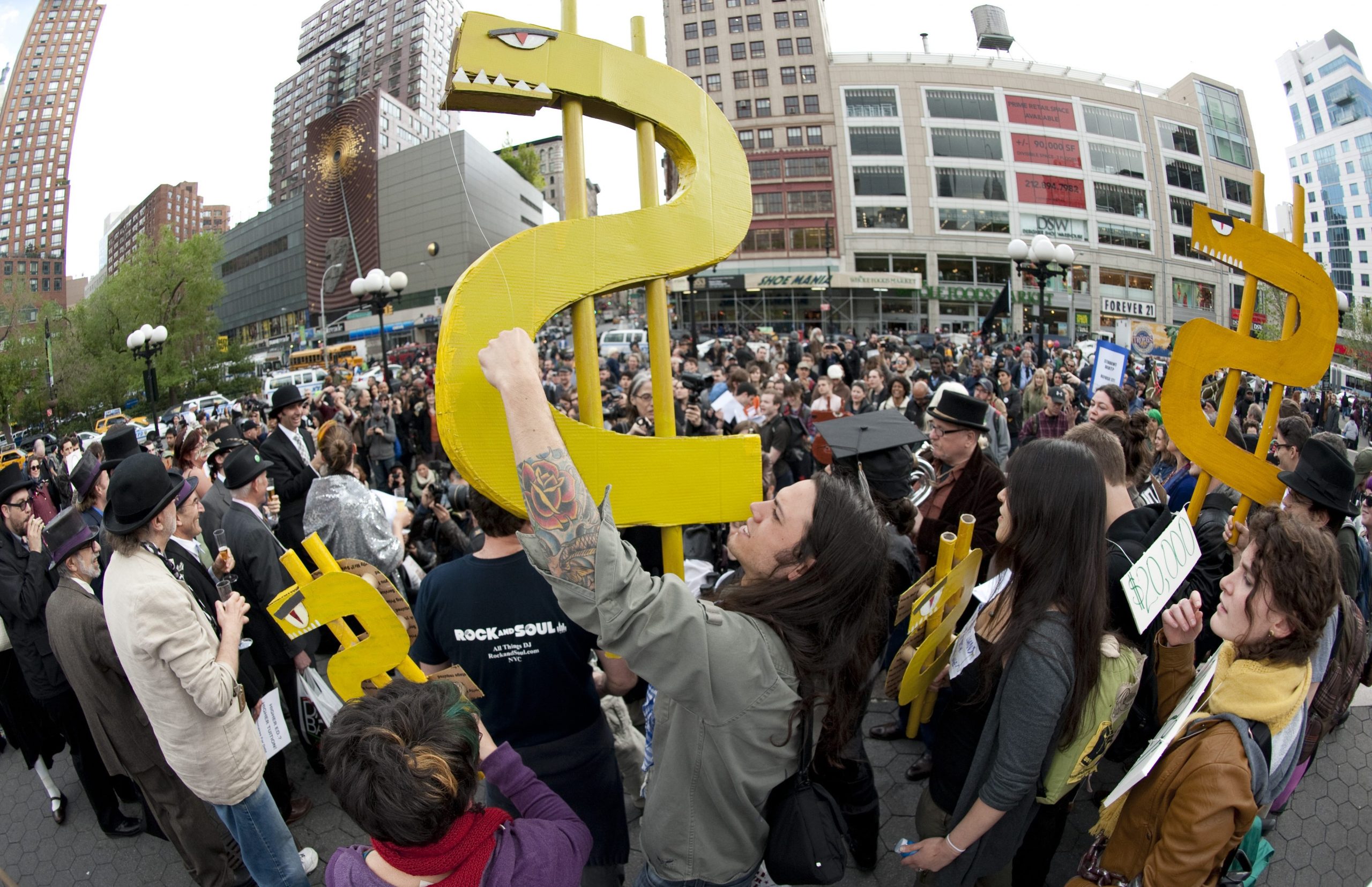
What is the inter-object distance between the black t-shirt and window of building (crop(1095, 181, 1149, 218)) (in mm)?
52600

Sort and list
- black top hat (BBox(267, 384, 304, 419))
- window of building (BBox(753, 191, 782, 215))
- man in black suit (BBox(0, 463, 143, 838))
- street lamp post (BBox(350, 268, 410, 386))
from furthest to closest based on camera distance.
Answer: window of building (BBox(753, 191, 782, 215))
street lamp post (BBox(350, 268, 410, 386))
black top hat (BBox(267, 384, 304, 419))
man in black suit (BBox(0, 463, 143, 838))

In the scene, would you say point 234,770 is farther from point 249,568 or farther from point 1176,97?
point 1176,97

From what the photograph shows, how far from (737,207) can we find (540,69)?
0.70 m

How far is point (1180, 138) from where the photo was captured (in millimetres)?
45812

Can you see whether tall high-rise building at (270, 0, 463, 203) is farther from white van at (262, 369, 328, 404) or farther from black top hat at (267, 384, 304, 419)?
white van at (262, 369, 328, 404)

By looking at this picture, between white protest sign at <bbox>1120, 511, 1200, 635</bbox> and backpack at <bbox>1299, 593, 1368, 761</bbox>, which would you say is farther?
backpack at <bbox>1299, 593, 1368, 761</bbox>

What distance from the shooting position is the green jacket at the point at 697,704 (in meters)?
1.23

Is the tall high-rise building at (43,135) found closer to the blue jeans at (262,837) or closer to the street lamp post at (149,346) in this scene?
the street lamp post at (149,346)

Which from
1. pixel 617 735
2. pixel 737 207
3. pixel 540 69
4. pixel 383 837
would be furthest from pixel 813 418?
pixel 383 837

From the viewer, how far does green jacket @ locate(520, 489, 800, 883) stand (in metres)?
1.23

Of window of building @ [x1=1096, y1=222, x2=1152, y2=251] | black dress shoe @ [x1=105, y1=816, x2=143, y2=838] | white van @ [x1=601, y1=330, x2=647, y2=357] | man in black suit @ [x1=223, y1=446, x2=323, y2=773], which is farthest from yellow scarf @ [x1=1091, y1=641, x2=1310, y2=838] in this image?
window of building @ [x1=1096, y1=222, x2=1152, y2=251]

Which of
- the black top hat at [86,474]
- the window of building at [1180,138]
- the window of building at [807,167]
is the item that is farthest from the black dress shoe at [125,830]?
the window of building at [1180,138]

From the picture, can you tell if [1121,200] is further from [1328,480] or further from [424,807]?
[424,807]

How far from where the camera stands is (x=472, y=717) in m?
1.43
